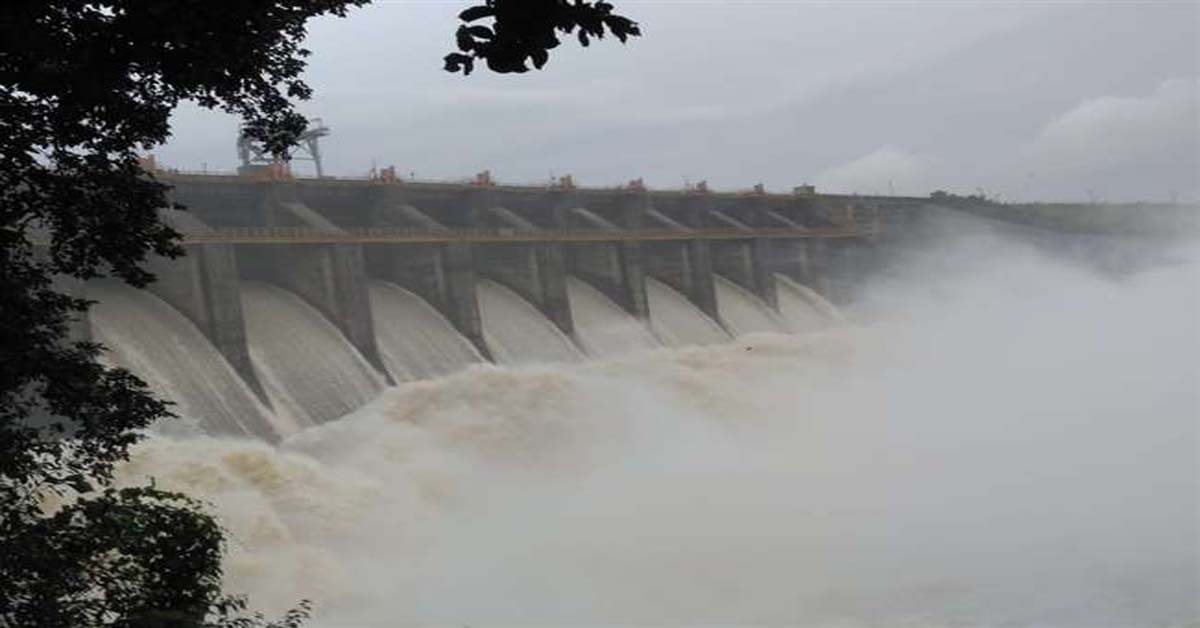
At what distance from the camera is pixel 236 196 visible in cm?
2462

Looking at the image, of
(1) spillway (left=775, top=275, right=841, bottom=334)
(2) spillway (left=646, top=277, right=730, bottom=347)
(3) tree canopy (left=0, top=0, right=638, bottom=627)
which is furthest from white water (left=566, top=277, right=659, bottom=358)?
(3) tree canopy (left=0, top=0, right=638, bottom=627)

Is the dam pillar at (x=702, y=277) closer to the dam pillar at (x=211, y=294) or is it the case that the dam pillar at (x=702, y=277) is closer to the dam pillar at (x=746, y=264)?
the dam pillar at (x=746, y=264)

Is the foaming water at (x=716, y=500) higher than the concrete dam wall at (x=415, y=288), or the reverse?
the concrete dam wall at (x=415, y=288)

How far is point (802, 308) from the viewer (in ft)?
130

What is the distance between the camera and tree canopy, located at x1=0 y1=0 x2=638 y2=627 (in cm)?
517

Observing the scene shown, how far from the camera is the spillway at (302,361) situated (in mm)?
20609

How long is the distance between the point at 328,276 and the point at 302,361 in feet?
7.65

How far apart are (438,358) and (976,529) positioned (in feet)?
38.8

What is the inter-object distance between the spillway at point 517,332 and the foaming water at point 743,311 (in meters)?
7.92

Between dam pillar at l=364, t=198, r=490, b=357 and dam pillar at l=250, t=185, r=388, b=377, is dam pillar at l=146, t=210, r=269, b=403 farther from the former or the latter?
dam pillar at l=364, t=198, r=490, b=357

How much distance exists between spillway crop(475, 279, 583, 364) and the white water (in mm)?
1199

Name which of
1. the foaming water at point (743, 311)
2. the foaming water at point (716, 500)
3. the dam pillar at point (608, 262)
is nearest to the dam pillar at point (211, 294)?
the foaming water at point (716, 500)

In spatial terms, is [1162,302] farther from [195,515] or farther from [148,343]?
[195,515]

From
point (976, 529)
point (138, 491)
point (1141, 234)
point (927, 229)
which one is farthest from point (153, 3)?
point (1141, 234)
